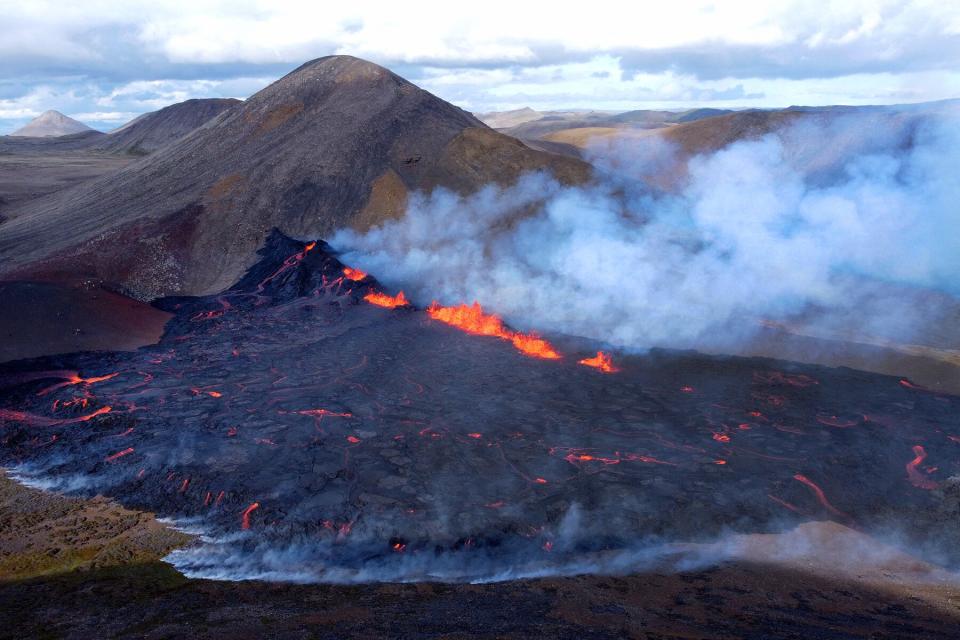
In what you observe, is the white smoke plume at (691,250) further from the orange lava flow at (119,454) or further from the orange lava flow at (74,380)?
the orange lava flow at (119,454)

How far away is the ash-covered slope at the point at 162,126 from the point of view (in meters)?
94.6

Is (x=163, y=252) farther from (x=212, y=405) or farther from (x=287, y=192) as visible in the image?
(x=212, y=405)

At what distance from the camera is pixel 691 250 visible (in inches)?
995

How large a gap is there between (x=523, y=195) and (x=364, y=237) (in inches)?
294

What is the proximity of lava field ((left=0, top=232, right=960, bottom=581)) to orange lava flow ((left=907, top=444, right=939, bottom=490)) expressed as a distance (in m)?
0.06

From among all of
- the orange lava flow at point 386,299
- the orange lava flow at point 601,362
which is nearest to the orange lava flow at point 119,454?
the orange lava flow at point 386,299

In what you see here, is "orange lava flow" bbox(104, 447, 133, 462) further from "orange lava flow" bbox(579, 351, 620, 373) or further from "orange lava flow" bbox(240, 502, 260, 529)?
"orange lava flow" bbox(579, 351, 620, 373)

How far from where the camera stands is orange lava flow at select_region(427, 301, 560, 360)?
20.8m

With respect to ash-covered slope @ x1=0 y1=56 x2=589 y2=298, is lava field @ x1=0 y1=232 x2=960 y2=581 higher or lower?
lower

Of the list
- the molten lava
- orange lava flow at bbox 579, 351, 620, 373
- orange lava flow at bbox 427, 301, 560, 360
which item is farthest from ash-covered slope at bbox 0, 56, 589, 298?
the molten lava

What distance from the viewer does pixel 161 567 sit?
11219mm

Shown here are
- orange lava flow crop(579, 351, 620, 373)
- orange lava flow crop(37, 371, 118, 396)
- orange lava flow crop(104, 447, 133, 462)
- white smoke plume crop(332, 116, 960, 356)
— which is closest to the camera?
orange lava flow crop(104, 447, 133, 462)

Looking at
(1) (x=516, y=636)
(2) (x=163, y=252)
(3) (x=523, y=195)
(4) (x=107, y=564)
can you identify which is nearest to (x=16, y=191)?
(2) (x=163, y=252)

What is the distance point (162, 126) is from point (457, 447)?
101 m
